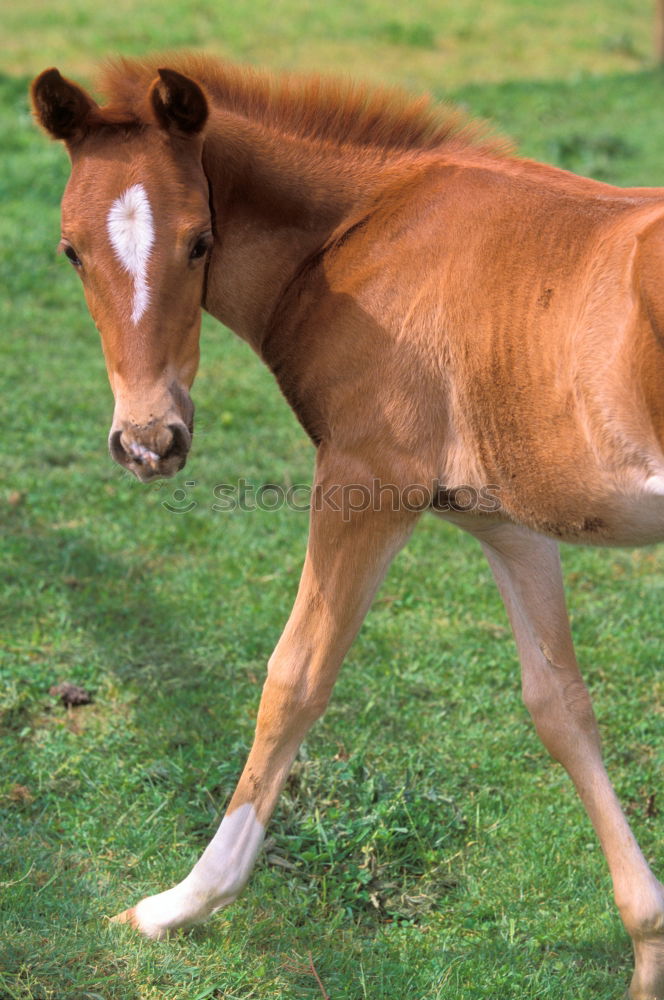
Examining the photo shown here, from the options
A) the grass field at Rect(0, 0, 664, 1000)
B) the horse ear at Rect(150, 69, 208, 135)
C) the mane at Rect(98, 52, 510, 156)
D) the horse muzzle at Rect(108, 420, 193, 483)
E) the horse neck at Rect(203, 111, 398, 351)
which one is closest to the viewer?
the horse muzzle at Rect(108, 420, 193, 483)

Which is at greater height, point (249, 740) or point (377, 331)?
point (377, 331)

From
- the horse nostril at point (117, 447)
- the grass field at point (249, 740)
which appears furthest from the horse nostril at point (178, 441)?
the grass field at point (249, 740)

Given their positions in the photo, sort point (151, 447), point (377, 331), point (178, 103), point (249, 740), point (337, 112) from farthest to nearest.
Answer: point (249, 740) < point (337, 112) < point (377, 331) < point (178, 103) < point (151, 447)

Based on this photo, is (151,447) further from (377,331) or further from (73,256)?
(377,331)

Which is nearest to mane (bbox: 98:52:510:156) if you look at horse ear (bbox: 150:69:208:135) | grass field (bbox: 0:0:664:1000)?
horse ear (bbox: 150:69:208:135)

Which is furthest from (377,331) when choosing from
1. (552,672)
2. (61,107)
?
(552,672)

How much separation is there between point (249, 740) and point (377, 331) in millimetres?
1616

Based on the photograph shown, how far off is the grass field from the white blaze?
161 centimetres

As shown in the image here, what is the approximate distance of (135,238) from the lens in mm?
2766

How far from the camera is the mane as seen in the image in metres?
3.35

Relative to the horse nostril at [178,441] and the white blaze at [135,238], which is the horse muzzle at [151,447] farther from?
the white blaze at [135,238]

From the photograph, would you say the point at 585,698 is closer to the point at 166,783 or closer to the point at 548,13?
the point at 166,783

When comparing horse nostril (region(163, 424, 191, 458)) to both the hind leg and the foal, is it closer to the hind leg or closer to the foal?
the foal

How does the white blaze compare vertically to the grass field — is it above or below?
above
